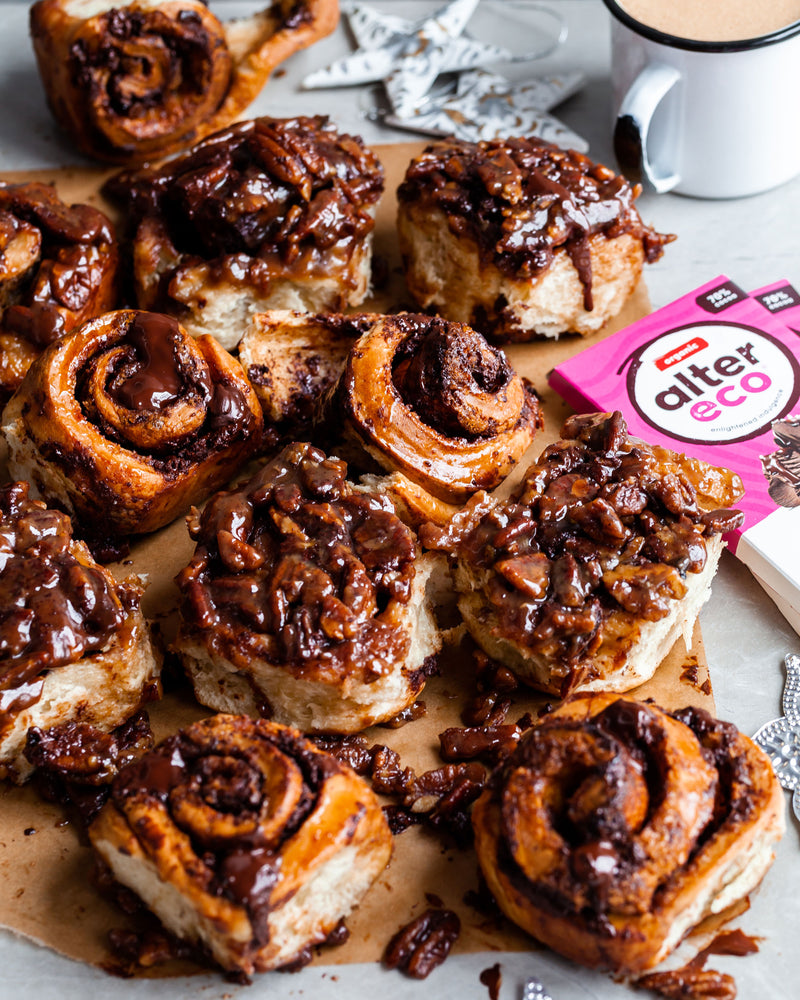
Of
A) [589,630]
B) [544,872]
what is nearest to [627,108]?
[589,630]

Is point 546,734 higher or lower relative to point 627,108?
lower

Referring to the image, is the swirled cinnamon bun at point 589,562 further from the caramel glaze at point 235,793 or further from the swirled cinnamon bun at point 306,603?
the caramel glaze at point 235,793

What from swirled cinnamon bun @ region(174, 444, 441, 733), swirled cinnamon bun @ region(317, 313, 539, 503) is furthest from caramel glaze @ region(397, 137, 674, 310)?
swirled cinnamon bun @ region(174, 444, 441, 733)

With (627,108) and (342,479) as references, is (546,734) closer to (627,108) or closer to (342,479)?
(342,479)

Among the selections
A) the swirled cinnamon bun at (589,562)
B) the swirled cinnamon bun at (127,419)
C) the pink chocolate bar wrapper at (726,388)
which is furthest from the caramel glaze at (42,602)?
the pink chocolate bar wrapper at (726,388)

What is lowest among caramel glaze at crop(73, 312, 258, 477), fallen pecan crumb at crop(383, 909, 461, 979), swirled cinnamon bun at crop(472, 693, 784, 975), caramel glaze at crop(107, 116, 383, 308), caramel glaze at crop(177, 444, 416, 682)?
fallen pecan crumb at crop(383, 909, 461, 979)

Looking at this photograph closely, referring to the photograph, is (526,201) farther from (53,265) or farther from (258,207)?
(53,265)

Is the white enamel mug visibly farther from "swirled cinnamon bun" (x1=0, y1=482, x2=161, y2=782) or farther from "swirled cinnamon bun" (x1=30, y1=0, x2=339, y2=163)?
"swirled cinnamon bun" (x1=0, y1=482, x2=161, y2=782)
